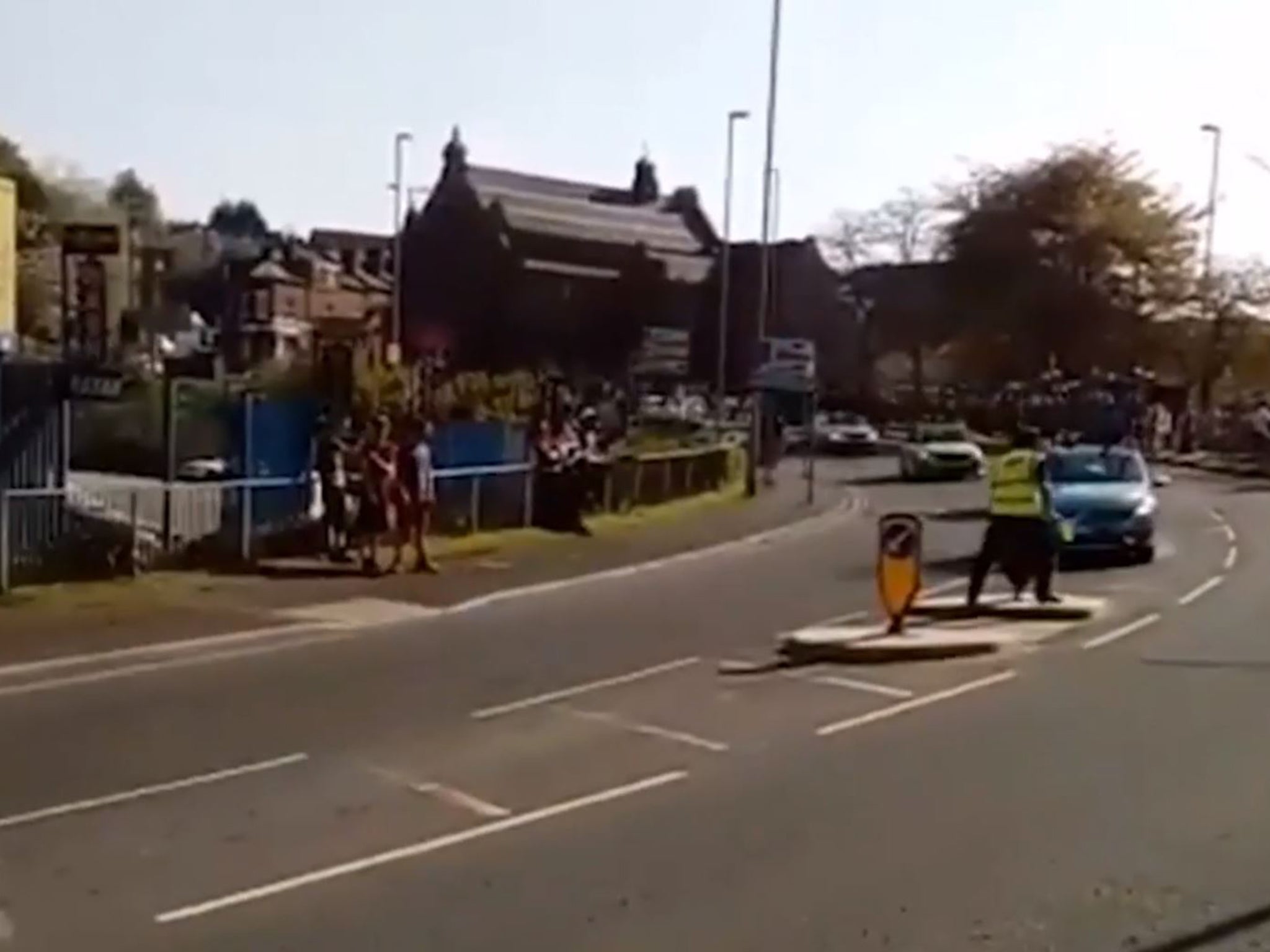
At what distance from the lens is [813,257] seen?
108000 millimetres

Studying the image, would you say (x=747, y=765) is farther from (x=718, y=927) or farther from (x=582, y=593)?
(x=582, y=593)

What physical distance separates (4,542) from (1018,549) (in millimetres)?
9425

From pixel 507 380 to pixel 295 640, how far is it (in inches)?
800

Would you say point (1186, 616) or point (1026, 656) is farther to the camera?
point (1186, 616)

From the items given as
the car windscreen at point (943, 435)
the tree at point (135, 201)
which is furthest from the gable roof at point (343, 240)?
the car windscreen at point (943, 435)

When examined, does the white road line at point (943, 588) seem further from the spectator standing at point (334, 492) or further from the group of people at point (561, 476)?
the group of people at point (561, 476)

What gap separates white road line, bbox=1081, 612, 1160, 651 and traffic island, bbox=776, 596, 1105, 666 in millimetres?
385

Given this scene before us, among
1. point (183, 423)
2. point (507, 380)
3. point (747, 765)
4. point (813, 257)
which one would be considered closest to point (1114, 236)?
point (813, 257)

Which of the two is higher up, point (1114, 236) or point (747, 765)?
point (1114, 236)

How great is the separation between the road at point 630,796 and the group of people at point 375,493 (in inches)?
177

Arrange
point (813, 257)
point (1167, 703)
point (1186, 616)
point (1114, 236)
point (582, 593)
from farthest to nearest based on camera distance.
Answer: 1. point (813, 257)
2. point (1114, 236)
3. point (582, 593)
4. point (1186, 616)
5. point (1167, 703)

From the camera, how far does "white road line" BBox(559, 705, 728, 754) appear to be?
13875 millimetres

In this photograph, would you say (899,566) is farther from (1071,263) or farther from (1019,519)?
(1071,263)

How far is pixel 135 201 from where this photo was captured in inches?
5012
